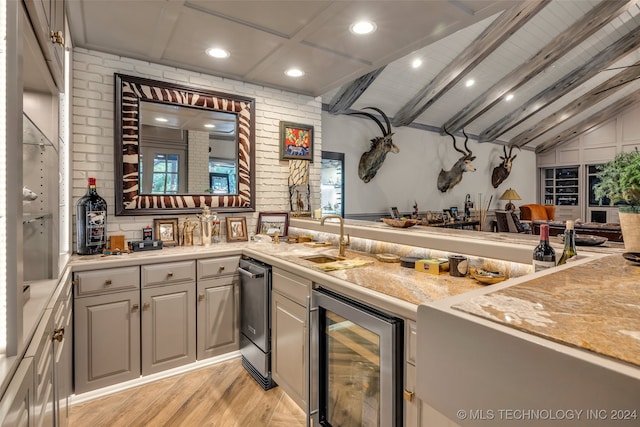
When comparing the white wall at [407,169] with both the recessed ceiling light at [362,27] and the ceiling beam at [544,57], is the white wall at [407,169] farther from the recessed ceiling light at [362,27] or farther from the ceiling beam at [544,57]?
the recessed ceiling light at [362,27]

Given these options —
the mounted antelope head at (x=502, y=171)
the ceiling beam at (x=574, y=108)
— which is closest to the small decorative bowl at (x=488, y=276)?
the ceiling beam at (x=574, y=108)

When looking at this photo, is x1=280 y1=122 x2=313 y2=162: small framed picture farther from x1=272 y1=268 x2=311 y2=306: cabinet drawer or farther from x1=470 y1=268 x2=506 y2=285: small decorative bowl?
x1=470 y1=268 x2=506 y2=285: small decorative bowl

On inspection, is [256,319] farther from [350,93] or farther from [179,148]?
[350,93]

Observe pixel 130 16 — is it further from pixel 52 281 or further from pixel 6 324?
pixel 6 324

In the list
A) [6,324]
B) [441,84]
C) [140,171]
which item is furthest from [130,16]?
[441,84]

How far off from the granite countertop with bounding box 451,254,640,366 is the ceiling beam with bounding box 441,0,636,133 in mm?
5497

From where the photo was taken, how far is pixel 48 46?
1298mm

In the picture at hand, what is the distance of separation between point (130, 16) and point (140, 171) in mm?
1189

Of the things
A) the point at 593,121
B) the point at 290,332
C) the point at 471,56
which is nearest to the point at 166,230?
the point at 290,332

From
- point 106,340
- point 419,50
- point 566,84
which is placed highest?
point 566,84

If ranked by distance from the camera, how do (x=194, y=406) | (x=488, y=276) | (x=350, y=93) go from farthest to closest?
1. (x=350, y=93)
2. (x=194, y=406)
3. (x=488, y=276)

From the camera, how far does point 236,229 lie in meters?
3.43

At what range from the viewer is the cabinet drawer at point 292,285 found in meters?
2.07

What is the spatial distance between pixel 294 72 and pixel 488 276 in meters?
2.58
